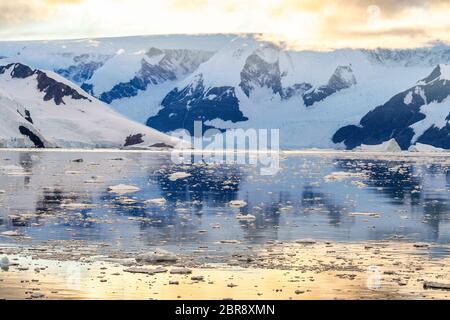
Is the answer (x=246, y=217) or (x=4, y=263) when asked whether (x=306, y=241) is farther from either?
(x=4, y=263)

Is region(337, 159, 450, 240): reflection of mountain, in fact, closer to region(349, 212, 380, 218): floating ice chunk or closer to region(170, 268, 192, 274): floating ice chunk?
region(349, 212, 380, 218): floating ice chunk

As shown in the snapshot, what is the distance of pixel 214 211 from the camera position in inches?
1550

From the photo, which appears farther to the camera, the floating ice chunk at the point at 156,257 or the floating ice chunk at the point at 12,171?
the floating ice chunk at the point at 12,171

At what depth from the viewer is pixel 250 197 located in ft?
158

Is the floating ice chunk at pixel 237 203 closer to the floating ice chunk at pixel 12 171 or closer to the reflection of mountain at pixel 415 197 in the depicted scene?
the reflection of mountain at pixel 415 197

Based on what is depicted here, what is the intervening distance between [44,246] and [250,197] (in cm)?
2240

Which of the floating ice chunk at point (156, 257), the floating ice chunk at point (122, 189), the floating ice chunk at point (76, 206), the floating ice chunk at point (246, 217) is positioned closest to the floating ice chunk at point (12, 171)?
the floating ice chunk at point (122, 189)

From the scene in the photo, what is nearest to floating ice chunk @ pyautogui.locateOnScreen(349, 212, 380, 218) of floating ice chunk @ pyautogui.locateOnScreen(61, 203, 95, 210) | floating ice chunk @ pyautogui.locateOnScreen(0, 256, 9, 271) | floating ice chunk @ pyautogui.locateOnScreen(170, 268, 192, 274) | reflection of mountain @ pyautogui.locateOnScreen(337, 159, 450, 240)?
reflection of mountain @ pyautogui.locateOnScreen(337, 159, 450, 240)

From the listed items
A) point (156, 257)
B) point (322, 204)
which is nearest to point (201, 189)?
point (322, 204)

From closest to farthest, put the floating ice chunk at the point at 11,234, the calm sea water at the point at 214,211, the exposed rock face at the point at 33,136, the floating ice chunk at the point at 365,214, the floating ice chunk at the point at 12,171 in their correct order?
the floating ice chunk at the point at 11,234, the calm sea water at the point at 214,211, the floating ice chunk at the point at 365,214, the floating ice chunk at the point at 12,171, the exposed rock face at the point at 33,136

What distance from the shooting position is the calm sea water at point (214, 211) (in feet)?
99.5

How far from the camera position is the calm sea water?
30328 millimetres
